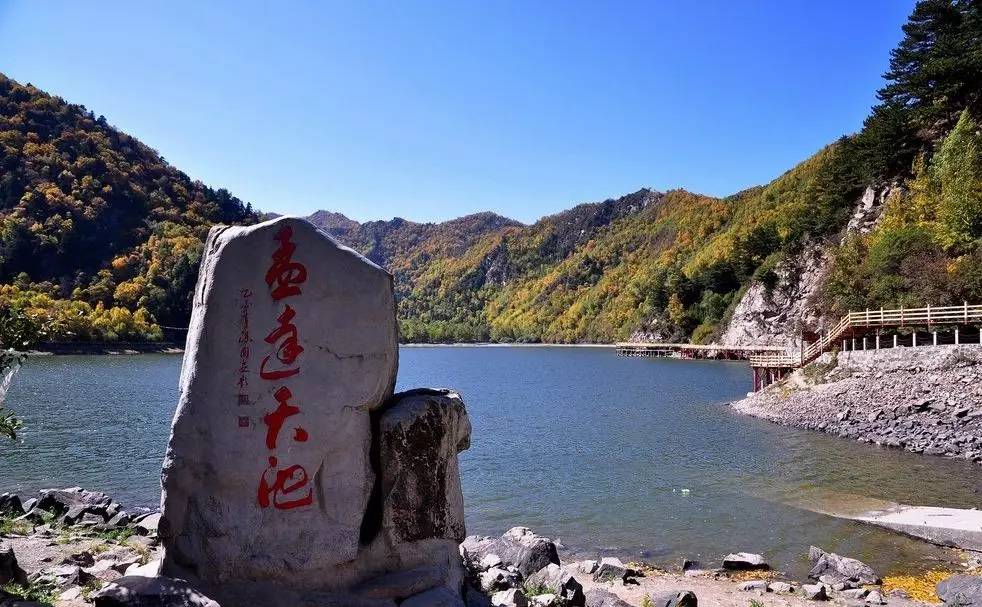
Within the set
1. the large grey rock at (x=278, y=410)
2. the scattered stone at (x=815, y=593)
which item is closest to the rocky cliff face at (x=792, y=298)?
the scattered stone at (x=815, y=593)

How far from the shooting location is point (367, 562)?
685cm

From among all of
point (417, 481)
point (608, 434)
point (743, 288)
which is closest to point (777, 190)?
point (743, 288)

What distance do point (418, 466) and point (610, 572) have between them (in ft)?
21.0

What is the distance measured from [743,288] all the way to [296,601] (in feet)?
313

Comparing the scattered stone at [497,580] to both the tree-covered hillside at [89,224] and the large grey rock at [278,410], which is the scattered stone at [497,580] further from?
the tree-covered hillside at [89,224]

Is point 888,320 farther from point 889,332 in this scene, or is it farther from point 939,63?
point 939,63

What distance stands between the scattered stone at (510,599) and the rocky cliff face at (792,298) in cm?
5684

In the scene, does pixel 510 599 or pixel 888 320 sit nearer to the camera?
pixel 510 599

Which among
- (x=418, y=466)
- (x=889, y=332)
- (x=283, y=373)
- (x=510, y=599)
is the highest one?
(x=889, y=332)

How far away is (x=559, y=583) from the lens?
9.48 m

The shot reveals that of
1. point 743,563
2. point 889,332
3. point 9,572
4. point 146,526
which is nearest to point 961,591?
point 743,563

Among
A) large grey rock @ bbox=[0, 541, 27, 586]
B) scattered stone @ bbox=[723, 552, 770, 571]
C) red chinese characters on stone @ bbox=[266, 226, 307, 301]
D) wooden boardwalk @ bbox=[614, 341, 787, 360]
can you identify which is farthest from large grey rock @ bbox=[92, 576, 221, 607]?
wooden boardwalk @ bbox=[614, 341, 787, 360]

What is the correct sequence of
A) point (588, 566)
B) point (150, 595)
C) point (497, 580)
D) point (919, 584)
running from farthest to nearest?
point (588, 566) → point (919, 584) → point (497, 580) → point (150, 595)

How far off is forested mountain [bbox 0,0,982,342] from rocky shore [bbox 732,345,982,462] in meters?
7.40
